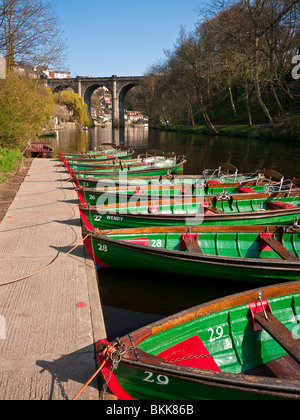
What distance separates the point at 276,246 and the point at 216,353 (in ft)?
12.6

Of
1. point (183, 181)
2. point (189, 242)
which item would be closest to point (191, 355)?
point (189, 242)

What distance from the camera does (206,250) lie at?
768cm

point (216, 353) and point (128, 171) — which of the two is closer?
point (216, 353)

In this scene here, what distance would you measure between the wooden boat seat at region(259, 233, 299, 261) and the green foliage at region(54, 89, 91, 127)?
249ft

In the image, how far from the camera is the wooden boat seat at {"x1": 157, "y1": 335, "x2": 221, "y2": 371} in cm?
404

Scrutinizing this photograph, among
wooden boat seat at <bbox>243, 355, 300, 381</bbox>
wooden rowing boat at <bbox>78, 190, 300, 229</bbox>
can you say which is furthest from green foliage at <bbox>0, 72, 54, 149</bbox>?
wooden boat seat at <bbox>243, 355, 300, 381</bbox>

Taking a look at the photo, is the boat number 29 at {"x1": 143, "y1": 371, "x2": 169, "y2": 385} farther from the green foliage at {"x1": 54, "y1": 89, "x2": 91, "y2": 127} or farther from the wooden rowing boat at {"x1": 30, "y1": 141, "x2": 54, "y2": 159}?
the green foliage at {"x1": 54, "y1": 89, "x2": 91, "y2": 127}

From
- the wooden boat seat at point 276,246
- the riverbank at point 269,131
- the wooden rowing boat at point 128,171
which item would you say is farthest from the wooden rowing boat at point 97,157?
the riverbank at point 269,131

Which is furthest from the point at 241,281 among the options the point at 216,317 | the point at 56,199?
the point at 56,199

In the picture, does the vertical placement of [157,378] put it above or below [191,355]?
above

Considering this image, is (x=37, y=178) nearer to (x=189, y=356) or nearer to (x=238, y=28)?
(x=189, y=356)

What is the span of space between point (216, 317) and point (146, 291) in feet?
10.1

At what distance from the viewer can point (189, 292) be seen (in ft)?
24.1

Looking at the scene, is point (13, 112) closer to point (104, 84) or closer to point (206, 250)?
point (206, 250)
